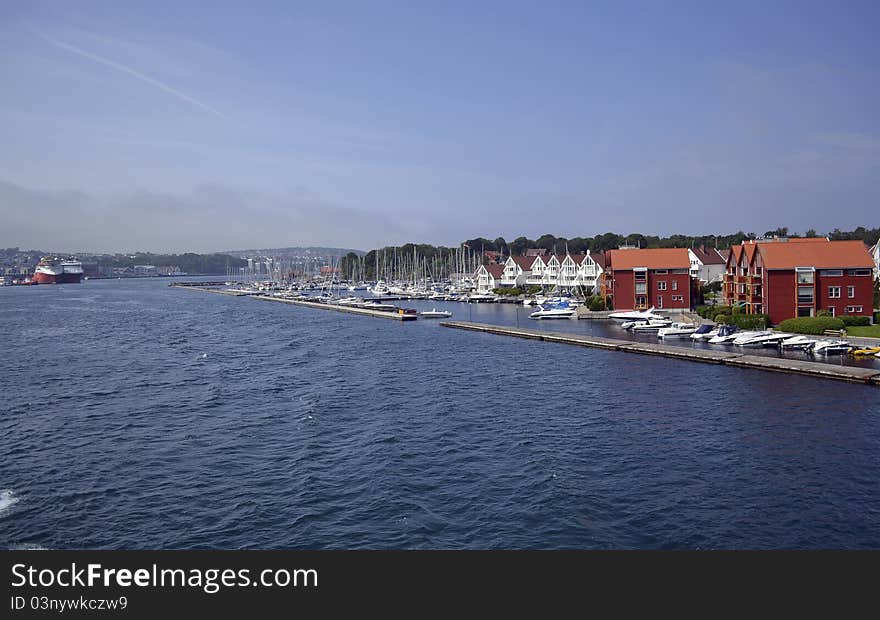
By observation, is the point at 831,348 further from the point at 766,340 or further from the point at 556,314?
the point at 556,314

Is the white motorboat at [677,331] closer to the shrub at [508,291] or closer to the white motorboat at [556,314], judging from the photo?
the white motorboat at [556,314]

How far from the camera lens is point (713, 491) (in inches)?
792

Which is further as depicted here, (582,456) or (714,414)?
(714,414)

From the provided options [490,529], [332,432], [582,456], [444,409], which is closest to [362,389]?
[444,409]

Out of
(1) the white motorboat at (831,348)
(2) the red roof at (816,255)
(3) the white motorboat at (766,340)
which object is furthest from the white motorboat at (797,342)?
(2) the red roof at (816,255)

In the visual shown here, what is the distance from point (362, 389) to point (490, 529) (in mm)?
20232

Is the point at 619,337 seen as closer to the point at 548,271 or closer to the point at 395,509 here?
the point at 395,509

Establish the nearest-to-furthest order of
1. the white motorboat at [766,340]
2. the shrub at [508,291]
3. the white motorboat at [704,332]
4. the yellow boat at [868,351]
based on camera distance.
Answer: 1. the yellow boat at [868,351]
2. the white motorboat at [766,340]
3. the white motorboat at [704,332]
4. the shrub at [508,291]

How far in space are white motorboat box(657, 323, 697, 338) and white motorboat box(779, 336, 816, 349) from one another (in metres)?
8.80

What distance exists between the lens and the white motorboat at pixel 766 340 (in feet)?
158

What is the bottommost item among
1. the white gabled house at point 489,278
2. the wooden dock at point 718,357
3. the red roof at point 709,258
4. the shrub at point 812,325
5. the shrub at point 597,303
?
the wooden dock at point 718,357

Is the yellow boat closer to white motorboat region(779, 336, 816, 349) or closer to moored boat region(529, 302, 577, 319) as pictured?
white motorboat region(779, 336, 816, 349)

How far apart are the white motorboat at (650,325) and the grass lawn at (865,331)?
1445 cm

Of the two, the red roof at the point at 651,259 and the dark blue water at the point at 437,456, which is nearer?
the dark blue water at the point at 437,456
